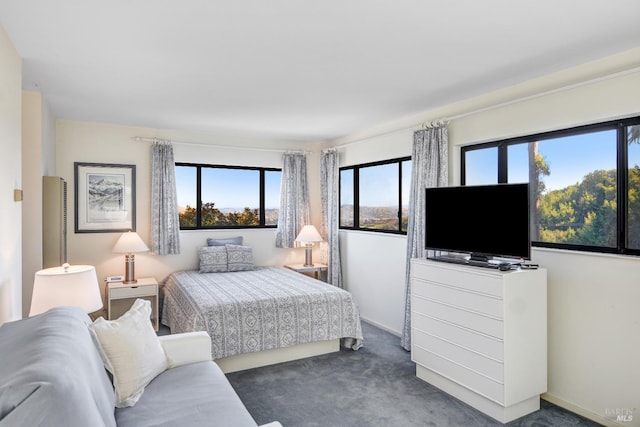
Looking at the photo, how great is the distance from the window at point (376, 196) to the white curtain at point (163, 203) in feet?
7.75

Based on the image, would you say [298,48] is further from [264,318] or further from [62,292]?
[264,318]

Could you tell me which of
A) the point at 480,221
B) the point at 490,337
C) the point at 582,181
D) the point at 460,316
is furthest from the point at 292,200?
the point at 582,181

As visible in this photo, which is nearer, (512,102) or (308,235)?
(512,102)

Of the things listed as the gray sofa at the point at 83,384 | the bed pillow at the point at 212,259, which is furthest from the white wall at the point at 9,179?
the bed pillow at the point at 212,259

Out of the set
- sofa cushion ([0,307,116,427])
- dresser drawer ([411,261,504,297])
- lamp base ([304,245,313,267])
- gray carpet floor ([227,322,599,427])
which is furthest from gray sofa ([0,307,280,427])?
lamp base ([304,245,313,267])

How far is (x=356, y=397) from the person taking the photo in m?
3.13

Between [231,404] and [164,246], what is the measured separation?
3.53 meters

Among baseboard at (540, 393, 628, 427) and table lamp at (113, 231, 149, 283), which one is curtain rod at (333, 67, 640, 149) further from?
table lamp at (113, 231, 149, 283)

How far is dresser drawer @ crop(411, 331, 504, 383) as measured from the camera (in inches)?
110

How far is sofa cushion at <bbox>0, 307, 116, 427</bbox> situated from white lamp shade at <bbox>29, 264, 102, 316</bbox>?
1.32ft

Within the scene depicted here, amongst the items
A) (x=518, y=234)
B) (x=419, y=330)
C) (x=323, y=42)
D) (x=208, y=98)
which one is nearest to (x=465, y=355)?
(x=419, y=330)

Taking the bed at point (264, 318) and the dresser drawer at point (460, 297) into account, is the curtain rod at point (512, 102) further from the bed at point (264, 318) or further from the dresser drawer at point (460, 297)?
the bed at point (264, 318)

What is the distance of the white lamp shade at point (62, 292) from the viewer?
227 cm

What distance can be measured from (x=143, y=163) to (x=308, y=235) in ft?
8.01
